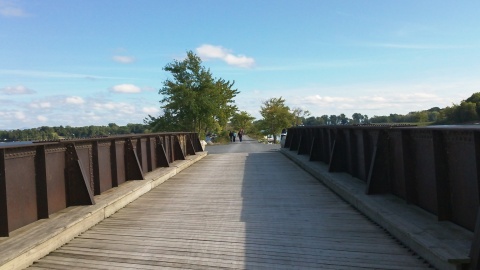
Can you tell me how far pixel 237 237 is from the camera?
634 cm

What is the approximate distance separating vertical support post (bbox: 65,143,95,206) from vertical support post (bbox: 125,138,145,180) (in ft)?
12.0

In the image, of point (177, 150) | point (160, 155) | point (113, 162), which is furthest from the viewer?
point (177, 150)

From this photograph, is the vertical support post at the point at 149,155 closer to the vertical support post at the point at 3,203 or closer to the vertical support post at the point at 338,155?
the vertical support post at the point at 338,155

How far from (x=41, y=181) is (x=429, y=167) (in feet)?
19.4

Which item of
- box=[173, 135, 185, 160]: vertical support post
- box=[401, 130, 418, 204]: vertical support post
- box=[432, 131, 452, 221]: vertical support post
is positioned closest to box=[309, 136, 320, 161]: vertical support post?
box=[173, 135, 185, 160]: vertical support post

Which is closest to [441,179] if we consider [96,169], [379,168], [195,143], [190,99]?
[379,168]

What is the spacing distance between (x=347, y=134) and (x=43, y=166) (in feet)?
24.5

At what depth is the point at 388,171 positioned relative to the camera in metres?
8.10

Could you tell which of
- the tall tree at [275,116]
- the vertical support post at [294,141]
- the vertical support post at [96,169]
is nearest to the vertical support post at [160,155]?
the vertical support post at [96,169]

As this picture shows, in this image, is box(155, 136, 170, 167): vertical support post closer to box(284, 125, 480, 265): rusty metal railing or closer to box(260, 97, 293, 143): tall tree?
box(284, 125, 480, 265): rusty metal railing

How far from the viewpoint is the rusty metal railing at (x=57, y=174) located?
5930 millimetres

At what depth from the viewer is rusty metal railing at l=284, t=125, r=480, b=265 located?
196 inches

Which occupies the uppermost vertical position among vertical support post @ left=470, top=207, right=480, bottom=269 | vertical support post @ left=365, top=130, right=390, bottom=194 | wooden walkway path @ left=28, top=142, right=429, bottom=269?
vertical support post @ left=365, top=130, right=390, bottom=194

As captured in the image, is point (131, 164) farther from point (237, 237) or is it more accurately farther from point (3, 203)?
point (237, 237)
